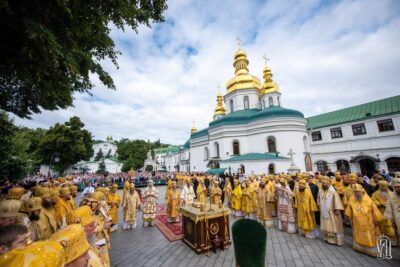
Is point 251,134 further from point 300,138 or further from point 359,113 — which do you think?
point 359,113

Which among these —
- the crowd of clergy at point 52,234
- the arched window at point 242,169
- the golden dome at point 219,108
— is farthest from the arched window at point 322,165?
the crowd of clergy at point 52,234

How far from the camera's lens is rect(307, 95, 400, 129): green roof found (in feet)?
69.5

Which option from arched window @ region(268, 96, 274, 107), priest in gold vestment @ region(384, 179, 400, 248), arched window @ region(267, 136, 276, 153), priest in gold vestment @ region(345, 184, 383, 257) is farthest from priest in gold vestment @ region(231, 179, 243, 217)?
arched window @ region(268, 96, 274, 107)

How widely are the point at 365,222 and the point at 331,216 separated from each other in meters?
0.86

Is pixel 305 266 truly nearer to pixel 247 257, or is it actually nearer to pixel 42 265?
pixel 247 257

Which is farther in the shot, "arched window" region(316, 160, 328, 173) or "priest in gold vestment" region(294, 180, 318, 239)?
"arched window" region(316, 160, 328, 173)

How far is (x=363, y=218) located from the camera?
16.2 feet

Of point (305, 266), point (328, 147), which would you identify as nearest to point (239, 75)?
point (328, 147)

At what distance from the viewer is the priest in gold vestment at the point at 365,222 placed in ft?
15.6

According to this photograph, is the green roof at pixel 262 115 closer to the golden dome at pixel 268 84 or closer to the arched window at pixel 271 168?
the golden dome at pixel 268 84

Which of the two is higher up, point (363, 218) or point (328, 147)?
point (328, 147)

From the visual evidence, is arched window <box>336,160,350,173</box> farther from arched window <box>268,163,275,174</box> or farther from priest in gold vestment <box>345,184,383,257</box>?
priest in gold vestment <box>345,184,383,257</box>

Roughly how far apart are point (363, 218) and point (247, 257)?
16.5 feet

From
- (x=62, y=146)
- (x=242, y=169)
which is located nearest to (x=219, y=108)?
(x=242, y=169)
